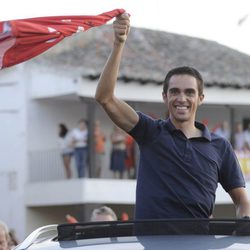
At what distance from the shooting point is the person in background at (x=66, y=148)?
25281 mm

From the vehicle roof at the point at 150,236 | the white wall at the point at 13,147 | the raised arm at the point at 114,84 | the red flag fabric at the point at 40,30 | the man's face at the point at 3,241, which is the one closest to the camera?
the vehicle roof at the point at 150,236

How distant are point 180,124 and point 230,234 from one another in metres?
1.17

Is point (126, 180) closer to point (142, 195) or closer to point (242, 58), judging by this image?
point (242, 58)

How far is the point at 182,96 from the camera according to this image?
216 inches

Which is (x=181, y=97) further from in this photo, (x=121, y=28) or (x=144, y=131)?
(x=121, y=28)

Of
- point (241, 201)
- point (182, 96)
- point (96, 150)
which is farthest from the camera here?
point (96, 150)

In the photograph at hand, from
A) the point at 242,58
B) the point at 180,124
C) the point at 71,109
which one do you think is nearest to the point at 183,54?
the point at 242,58

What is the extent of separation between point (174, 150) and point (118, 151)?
19.4 metres

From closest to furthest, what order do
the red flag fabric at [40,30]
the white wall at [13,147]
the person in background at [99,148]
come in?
the red flag fabric at [40,30] < the person in background at [99,148] < the white wall at [13,147]

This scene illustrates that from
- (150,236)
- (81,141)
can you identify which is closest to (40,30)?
(150,236)

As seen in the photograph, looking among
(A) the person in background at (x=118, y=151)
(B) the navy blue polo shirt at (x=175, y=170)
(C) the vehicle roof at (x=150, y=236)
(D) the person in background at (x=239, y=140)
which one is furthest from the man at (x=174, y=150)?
(D) the person in background at (x=239, y=140)

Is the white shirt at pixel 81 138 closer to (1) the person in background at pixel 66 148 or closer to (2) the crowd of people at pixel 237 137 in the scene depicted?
(1) the person in background at pixel 66 148

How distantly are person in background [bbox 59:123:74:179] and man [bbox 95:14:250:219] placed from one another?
19.6 m

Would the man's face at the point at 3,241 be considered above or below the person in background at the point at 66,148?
below
